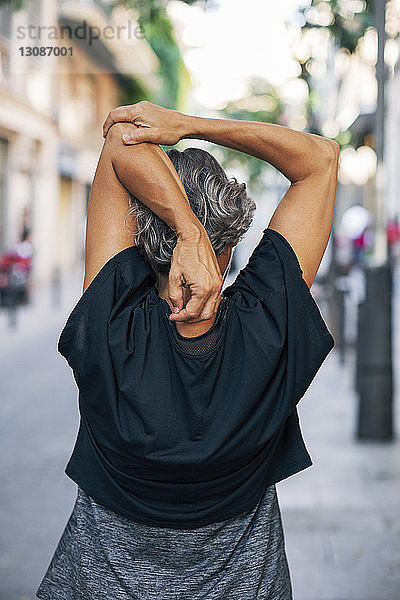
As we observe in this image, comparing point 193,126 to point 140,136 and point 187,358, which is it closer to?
point 140,136

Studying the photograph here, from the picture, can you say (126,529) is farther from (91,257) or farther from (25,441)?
(25,441)

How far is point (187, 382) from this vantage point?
62.1 inches

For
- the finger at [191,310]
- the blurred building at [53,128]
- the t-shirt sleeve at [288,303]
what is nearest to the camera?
the finger at [191,310]

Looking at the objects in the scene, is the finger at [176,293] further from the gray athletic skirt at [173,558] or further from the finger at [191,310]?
the gray athletic skirt at [173,558]

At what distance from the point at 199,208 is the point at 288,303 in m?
0.25

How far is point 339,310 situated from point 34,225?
44.3 ft

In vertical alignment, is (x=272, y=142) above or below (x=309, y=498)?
above

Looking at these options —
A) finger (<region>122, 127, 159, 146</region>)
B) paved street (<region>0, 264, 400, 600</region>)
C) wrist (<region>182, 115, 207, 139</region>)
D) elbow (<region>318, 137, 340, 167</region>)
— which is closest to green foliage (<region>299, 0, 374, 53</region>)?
paved street (<region>0, 264, 400, 600</region>)

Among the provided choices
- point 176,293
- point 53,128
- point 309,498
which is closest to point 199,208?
point 176,293

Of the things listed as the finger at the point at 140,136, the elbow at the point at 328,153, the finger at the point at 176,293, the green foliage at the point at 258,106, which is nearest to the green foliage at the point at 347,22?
the elbow at the point at 328,153

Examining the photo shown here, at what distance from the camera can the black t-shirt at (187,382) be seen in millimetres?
1578

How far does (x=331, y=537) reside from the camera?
454 centimetres

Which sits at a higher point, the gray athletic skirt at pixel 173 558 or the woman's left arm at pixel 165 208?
the woman's left arm at pixel 165 208

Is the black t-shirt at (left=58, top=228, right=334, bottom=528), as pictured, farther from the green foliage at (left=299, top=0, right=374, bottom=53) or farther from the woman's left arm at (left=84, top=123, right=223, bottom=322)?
the green foliage at (left=299, top=0, right=374, bottom=53)
